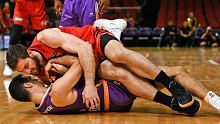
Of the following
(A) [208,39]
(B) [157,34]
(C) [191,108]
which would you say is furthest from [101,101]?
Result: (A) [208,39]

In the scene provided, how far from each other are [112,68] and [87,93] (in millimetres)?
299

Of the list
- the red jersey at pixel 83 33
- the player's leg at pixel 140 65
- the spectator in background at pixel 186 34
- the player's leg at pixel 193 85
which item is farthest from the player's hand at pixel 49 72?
the spectator in background at pixel 186 34

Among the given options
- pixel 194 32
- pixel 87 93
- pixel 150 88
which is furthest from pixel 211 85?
pixel 194 32

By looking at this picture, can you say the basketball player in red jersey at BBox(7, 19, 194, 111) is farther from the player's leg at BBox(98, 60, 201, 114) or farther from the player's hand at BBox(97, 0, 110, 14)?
the player's hand at BBox(97, 0, 110, 14)

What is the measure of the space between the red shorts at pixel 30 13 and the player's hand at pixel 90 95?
9.16 feet

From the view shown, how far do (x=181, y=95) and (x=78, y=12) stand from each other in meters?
1.91

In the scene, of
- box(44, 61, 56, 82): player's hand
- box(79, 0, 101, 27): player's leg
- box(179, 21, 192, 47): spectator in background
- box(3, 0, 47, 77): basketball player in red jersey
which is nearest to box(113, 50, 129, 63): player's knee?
box(44, 61, 56, 82): player's hand

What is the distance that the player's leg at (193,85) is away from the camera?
7.36 feet

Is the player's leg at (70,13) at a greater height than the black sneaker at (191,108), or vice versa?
the player's leg at (70,13)

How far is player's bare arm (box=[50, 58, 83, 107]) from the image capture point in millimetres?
2219

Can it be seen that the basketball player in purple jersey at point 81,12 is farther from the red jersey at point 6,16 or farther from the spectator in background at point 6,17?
the red jersey at point 6,16

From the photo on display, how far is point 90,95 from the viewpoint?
2.24 metres

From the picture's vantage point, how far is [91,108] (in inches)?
96.0

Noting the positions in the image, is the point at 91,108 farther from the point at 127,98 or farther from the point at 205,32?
the point at 205,32
